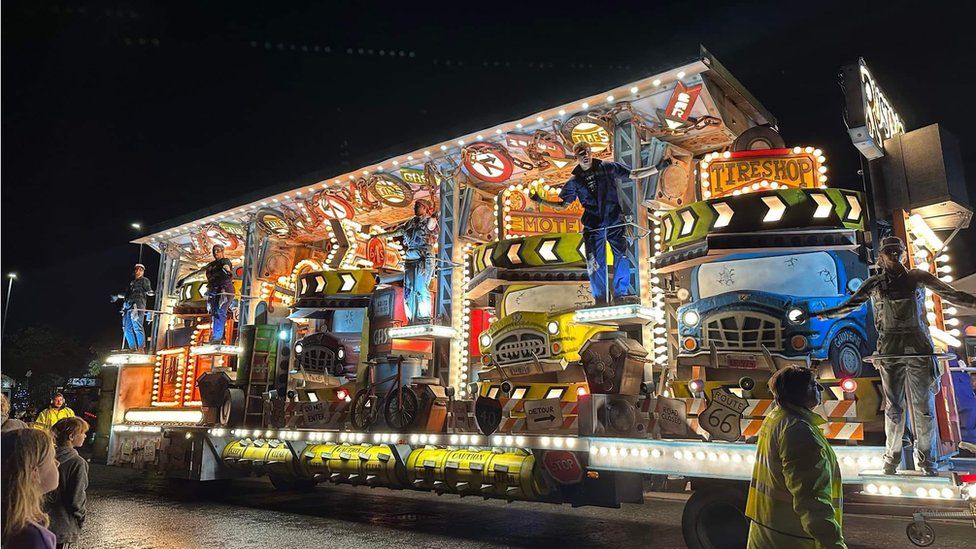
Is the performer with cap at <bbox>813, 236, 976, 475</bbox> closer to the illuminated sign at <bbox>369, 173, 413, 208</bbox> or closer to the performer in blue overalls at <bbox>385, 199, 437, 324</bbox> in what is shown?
the performer in blue overalls at <bbox>385, 199, 437, 324</bbox>

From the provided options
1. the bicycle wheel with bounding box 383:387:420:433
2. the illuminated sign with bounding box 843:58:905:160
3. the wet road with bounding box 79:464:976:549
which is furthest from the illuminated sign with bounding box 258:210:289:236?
the illuminated sign with bounding box 843:58:905:160

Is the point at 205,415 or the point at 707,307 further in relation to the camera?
the point at 205,415

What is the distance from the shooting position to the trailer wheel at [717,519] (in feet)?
21.7

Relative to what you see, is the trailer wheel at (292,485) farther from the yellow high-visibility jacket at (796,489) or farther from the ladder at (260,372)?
the yellow high-visibility jacket at (796,489)

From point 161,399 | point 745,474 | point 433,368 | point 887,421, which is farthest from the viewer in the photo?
point 161,399

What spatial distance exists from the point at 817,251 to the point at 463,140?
6.96 meters

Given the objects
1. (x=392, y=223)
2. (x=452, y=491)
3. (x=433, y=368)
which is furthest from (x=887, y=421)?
(x=392, y=223)

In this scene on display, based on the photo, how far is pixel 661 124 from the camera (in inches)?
450

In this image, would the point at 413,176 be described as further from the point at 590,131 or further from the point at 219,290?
the point at 219,290

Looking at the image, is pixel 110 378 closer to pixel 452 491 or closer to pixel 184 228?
pixel 184 228

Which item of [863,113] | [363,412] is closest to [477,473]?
[363,412]

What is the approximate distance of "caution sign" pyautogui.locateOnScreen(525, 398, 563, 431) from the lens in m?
8.27

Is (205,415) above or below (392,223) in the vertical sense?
below

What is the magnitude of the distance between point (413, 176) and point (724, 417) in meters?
9.80
